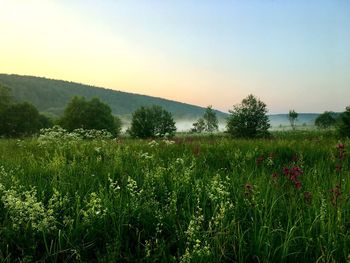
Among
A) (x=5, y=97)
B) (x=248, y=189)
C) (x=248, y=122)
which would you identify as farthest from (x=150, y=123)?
(x=248, y=189)

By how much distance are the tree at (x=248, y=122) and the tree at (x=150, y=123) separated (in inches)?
834

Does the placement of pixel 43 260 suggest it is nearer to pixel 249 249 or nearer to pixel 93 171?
pixel 249 249

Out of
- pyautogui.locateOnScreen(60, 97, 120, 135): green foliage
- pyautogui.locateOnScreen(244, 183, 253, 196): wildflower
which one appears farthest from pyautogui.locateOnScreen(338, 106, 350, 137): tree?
pyautogui.locateOnScreen(60, 97, 120, 135): green foliage

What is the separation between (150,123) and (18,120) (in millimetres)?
29797

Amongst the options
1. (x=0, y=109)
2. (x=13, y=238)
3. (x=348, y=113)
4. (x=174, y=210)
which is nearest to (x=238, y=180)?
(x=174, y=210)

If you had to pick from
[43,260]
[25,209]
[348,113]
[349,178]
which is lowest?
[43,260]

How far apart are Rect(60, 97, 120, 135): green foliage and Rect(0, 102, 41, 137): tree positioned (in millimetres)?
6780

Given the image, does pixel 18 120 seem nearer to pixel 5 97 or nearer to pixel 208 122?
pixel 5 97

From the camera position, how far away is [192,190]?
4277 millimetres

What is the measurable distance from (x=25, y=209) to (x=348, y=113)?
37.1 m

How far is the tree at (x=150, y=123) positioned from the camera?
61.1 meters

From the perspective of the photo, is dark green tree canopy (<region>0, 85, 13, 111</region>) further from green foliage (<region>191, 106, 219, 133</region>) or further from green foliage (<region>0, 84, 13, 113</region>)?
green foliage (<region>191, 106, 219, 133</region>)

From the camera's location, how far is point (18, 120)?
7706cm

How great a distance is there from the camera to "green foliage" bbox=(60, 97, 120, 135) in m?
81.9
